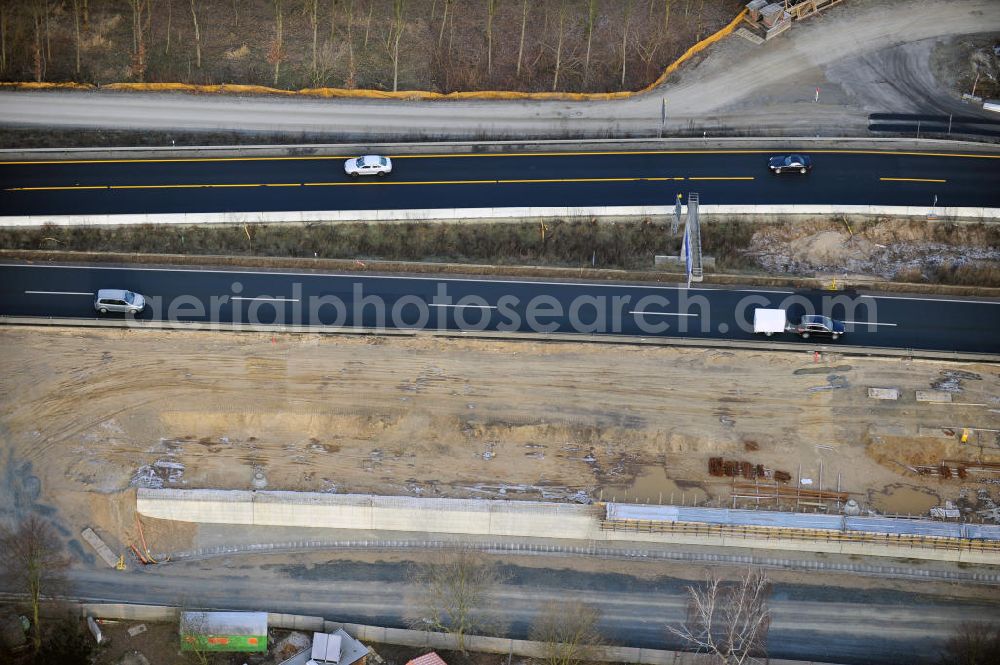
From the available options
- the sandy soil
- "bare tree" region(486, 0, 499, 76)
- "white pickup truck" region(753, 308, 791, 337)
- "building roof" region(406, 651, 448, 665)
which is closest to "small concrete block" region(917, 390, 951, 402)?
"white pickup truck" region(753, 308, 791, 337)

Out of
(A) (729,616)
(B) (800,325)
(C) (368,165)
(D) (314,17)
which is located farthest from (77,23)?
(A) (729,616)

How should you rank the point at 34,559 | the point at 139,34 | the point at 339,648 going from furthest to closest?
the point at 139,34 < the point at 34,559 < the point at 339,648

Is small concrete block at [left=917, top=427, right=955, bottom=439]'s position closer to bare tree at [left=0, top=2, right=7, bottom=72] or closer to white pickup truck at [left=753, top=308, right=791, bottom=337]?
white pickup truck at [left=753, top=308, right=791, bottom=337]

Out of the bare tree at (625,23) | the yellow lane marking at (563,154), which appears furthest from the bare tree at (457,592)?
the bare tree at (625,23)

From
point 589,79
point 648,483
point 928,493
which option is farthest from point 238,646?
point 589,79

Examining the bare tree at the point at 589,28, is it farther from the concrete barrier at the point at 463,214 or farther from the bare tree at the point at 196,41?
the bare tree at the point at 196,41

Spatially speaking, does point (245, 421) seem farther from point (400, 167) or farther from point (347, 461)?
point (400, 167)

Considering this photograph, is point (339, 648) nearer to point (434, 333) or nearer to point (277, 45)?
point (434, 333)
